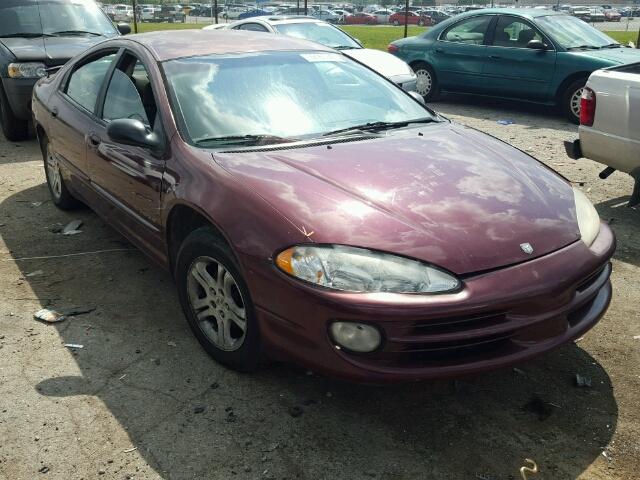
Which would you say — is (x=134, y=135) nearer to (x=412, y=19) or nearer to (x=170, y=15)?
(x=170, y=15)

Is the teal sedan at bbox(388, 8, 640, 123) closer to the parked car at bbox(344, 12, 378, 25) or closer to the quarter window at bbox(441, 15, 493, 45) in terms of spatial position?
the quarter window at bbox(441, 15, 493, 45)

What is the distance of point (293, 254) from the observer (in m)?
2.72

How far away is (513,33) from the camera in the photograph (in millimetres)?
10125

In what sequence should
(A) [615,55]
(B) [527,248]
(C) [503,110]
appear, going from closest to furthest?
(B) [527,248], (A) [615,55], (C) [503,110]

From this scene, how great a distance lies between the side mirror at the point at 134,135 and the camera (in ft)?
11.7

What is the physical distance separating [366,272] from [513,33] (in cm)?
863

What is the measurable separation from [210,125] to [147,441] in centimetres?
165

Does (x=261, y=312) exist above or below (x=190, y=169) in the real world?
below

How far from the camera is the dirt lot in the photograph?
2686 mm

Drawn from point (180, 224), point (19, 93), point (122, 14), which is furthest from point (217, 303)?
point (122, 14)

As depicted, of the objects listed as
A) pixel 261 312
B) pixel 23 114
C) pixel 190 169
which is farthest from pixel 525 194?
pixel 23 114

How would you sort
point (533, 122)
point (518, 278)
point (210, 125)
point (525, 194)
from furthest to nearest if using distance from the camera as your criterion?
point (533, 122) < point (210, 125) < point (525, 194) < point (518, 278)

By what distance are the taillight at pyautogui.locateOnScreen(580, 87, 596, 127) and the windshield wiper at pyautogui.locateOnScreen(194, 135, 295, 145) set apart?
121 inches

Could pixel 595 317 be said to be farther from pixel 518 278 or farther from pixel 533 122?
pixel 533 122
